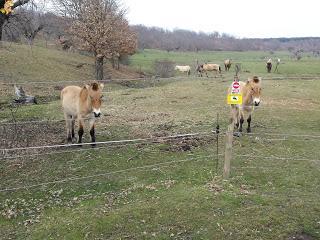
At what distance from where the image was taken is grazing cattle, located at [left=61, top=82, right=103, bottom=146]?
1046 cm

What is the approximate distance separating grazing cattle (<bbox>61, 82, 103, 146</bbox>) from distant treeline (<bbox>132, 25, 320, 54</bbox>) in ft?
167

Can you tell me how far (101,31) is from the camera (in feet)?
97.7

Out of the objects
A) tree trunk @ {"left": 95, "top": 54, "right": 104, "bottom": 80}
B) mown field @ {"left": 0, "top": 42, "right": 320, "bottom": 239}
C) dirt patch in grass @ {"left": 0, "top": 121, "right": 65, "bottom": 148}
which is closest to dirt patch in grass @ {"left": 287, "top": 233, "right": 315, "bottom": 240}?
mown field @ {"left": 0, "top": 42, "right": 320, "bottom": 239}

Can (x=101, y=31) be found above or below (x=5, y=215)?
above

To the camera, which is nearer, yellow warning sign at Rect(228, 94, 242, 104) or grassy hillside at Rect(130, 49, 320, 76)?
yellow warning sign at Rect(228, 94, 242, 104)

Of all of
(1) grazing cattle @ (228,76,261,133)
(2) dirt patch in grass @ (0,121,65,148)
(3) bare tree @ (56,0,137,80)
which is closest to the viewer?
(2) dirt patch in grass @ (0,121,65,148)

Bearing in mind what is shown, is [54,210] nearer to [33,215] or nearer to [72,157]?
[33,215]

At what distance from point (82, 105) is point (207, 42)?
442 ft

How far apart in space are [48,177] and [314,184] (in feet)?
20.2

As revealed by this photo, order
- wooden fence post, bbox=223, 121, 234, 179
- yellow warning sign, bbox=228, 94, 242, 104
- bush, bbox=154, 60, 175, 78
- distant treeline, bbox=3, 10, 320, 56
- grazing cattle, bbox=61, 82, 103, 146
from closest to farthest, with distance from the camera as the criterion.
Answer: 1. wooden fence post, bbox=223, 121, 234, 179
2. yellow warning sign, bbox=228, 94, 242, 104
3. grazing cattle, bbox=61, 82, 103, 146
4. distant treeline, bbox=3, 10, 320, 56
5. bush, bbox=154, 60, 175, 78

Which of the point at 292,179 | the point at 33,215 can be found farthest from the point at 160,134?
the point at 33,215

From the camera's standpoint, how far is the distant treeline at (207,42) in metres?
117

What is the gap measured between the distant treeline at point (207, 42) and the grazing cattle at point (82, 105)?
5087 cm

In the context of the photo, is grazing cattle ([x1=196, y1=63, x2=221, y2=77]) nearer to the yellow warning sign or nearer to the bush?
the bush
